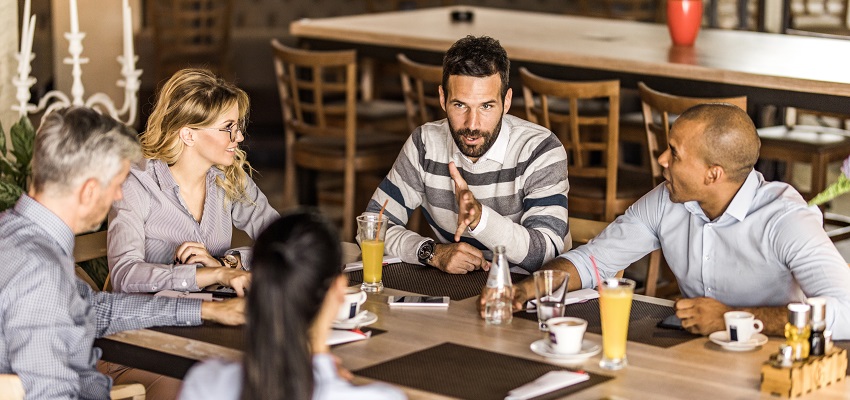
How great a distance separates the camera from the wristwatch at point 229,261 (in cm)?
272

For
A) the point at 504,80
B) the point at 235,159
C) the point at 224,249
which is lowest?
the point at 224,249

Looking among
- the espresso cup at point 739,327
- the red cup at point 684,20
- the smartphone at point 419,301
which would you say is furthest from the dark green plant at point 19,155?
the red cup at point 684,20

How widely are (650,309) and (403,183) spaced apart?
90 cm

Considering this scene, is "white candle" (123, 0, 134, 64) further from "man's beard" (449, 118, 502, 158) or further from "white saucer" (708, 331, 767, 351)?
"white saucer" (708, 331, 767, 351)

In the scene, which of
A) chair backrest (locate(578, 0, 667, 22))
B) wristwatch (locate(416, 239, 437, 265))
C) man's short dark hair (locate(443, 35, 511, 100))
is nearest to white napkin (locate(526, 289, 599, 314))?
wristwatch (locate(416, 239, 437, 265))

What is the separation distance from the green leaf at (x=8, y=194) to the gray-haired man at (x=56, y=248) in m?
1.25

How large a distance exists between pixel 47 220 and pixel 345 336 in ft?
1.78

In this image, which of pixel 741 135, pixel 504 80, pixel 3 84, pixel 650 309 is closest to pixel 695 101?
pixel 504 80

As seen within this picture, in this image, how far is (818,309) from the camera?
203 cm

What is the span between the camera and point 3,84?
4.19 meters

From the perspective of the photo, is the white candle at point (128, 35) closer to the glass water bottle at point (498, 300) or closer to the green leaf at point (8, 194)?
the green leaf at point (8, 194)

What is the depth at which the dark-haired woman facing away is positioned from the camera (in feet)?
4.95

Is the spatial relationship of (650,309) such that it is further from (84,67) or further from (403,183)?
(84,67)

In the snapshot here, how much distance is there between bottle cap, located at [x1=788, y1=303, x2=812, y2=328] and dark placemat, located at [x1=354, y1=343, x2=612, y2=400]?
311 mm
